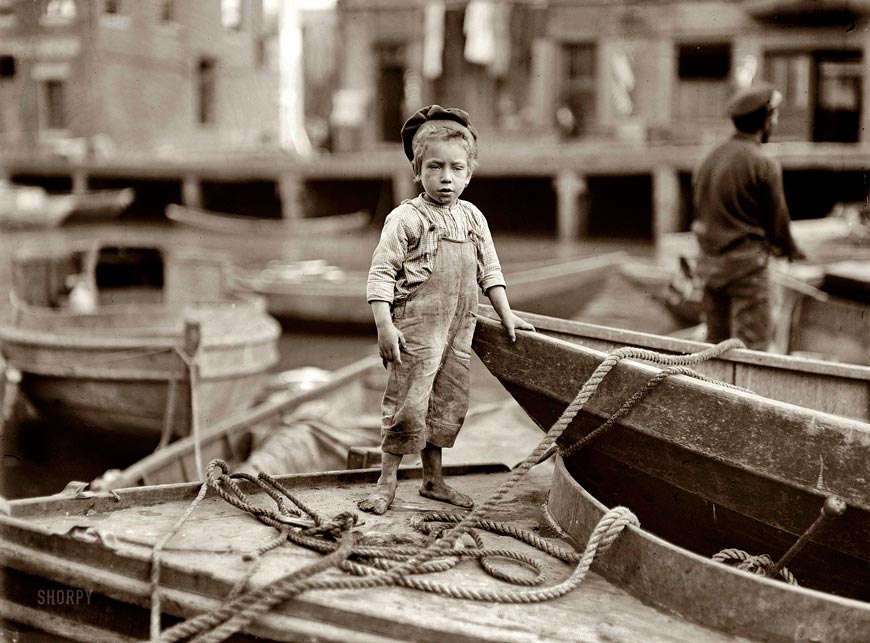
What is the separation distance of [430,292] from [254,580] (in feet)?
3.77

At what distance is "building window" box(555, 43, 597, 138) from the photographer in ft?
76.6

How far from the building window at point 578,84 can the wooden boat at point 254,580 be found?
2079 cm

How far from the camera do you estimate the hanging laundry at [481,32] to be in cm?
2284

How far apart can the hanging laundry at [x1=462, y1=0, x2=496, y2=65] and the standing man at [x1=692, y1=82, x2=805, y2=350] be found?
18144 mm

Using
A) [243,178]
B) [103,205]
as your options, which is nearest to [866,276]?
[243,178]

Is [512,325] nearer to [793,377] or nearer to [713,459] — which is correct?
[713,459]

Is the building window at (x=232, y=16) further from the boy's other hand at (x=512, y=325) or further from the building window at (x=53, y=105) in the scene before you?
the boy's other hand at (x=512, y=325)

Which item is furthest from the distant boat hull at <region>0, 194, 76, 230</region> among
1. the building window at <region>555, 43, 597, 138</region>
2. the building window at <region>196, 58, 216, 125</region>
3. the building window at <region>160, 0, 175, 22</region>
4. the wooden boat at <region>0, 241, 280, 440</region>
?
the wooden boat at <region>0, 241, 280, 440</region>

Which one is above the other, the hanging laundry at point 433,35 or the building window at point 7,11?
the building window at point 7,11

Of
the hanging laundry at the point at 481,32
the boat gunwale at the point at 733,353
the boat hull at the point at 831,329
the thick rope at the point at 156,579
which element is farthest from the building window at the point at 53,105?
the thick rope at the point at 156,579

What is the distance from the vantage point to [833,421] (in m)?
2.60

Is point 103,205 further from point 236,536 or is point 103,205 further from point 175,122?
point 236,536

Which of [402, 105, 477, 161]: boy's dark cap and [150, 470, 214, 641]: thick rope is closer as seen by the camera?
[150, 470, 214, 641]: thick rope

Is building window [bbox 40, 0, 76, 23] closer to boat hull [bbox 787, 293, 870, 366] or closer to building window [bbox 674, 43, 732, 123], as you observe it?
building window [bbox 674, 43, 732, 123]
